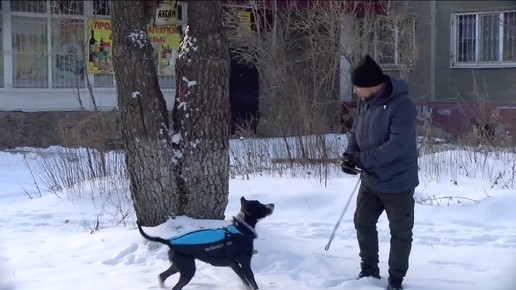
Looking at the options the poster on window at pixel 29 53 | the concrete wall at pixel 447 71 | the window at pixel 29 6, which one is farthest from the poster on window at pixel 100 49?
the concrete wall at pixel 447 71

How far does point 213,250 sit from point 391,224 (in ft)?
4.05

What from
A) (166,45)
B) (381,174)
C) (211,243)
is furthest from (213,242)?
(166,45)

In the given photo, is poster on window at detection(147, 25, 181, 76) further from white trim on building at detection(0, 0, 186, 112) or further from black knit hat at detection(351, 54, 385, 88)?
black knit hat at detection(351, 54, 385, 88)

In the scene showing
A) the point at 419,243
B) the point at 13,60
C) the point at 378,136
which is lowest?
the point at 419,243

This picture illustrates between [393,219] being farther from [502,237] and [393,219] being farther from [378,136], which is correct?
[502,237]

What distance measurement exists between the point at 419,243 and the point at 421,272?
1120 millimetres

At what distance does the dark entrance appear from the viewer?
52.1 ft

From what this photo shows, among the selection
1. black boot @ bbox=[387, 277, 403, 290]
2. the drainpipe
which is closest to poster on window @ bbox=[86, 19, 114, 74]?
the drainpipe

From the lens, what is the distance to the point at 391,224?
4.89 metres

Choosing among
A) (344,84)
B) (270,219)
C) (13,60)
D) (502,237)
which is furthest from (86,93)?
(502,237)

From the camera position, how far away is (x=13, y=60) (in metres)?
13.4

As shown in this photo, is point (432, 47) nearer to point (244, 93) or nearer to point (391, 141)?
point (244, 93)

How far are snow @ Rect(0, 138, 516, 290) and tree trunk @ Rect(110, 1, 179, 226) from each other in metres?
0.26

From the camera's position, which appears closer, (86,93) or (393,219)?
(393,219)
